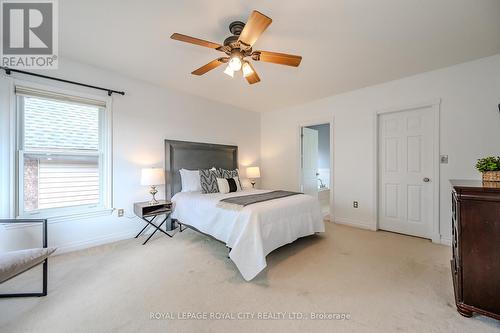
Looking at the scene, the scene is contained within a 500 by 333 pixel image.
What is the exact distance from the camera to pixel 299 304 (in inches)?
68.4

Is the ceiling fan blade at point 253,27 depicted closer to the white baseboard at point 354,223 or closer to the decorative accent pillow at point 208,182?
the decorative accent pillow at point 208,182

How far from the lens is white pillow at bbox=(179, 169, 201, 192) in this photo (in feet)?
12.2

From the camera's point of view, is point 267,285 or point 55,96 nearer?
point 267,285

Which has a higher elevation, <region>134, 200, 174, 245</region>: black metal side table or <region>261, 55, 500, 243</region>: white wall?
<region>261, 55, 500, 243</region>: white wall

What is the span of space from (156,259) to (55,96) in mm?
2490

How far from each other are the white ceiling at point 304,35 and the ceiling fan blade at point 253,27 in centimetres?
27

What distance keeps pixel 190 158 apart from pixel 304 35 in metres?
2.78

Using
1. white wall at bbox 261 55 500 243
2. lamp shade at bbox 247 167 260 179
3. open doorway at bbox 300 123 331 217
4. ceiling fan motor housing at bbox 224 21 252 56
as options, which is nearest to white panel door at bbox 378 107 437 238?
white wall at bbox 261 55 500 243

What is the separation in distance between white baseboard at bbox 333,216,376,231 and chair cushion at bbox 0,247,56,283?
13.7 feet

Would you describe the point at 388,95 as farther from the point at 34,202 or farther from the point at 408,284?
the point at 34,202

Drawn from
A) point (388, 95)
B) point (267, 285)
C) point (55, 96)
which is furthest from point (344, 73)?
point (55, 96)

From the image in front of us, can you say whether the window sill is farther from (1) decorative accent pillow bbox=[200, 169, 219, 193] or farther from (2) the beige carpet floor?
(1) decorative accent pillow bbox=[200, 169, 219, 193]

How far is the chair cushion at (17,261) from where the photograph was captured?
1.50 meters

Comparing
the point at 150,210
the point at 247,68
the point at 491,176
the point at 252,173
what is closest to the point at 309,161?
the point at 252,173
